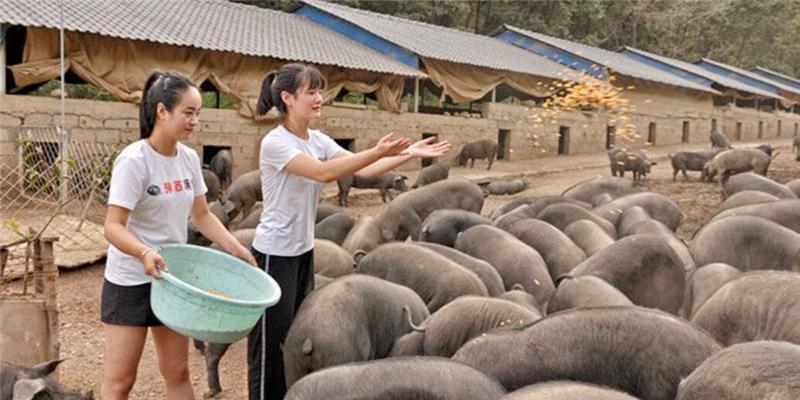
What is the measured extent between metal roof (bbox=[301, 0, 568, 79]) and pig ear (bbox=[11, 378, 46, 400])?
16316mm

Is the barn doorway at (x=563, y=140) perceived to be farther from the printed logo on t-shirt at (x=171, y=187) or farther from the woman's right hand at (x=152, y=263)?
the woman's right hand at (x=152, y=263)

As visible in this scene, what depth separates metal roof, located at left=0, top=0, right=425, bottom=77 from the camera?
1289 centimetres

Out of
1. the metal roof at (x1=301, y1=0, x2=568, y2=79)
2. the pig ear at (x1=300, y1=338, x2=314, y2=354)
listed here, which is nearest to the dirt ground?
the pig ear at (x1=300, y1=338, x2=314, y2=354)

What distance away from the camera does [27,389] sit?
11.8ft

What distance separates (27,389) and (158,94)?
1.44 metres

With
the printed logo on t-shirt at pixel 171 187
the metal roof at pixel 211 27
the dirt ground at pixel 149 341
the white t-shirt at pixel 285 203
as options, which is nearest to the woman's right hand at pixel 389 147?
the white t-shirt at pixel 285 203

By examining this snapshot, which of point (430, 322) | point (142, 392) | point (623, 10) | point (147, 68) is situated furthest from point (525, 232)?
point (623, 10)

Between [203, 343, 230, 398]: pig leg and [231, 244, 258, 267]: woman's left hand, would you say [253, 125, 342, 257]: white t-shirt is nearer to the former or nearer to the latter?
[231, 244, 258, 267]: woman's left hand

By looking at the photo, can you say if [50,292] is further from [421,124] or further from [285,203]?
[421,124]

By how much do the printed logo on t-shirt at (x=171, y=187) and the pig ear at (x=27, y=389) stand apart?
1.02 metres

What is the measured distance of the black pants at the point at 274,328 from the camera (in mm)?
4133

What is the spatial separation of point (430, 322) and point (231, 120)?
11522 mm

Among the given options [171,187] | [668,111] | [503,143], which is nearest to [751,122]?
[668,111]

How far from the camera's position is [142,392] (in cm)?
549
